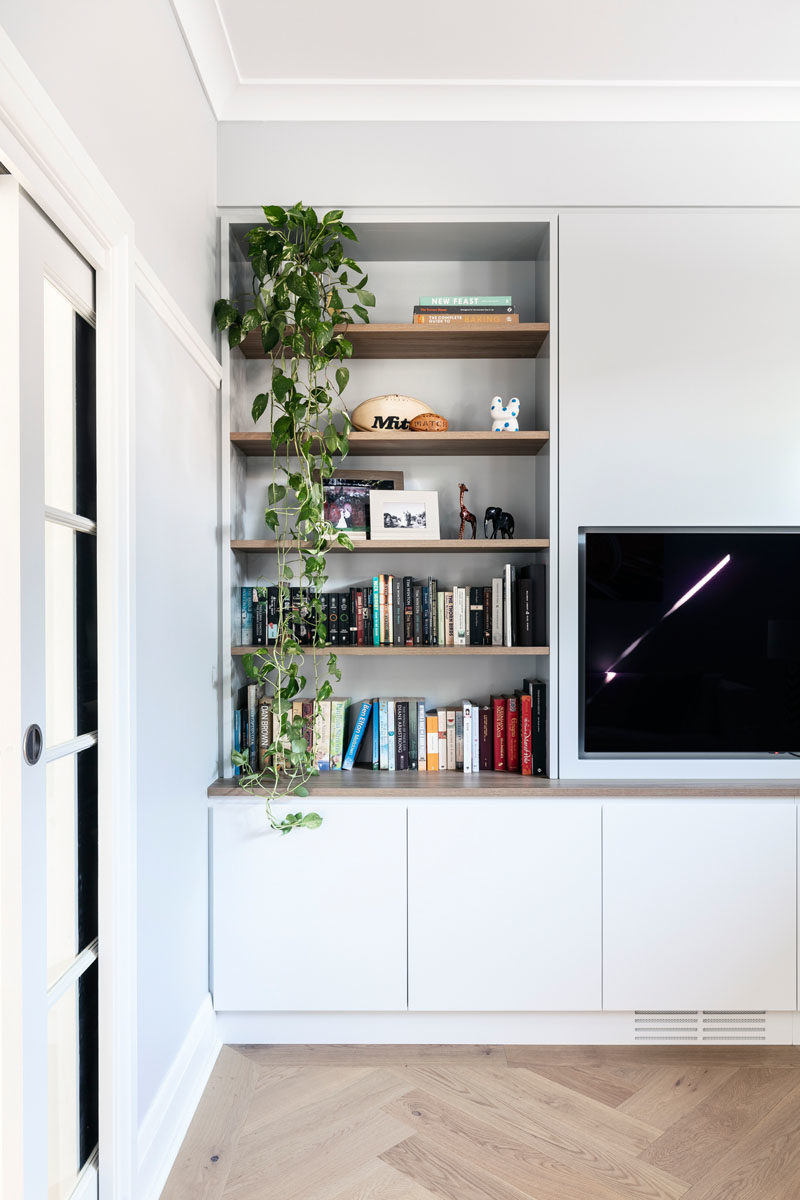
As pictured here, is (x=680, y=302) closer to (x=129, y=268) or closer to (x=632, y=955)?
(x=129, y=268)

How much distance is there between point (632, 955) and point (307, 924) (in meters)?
0.94

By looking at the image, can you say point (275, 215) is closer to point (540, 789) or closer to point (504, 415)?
point (504, 415)

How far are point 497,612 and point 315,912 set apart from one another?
1048mm

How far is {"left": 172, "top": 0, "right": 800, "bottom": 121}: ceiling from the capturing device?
205 cm

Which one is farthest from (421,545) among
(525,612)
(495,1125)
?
(495,1125)

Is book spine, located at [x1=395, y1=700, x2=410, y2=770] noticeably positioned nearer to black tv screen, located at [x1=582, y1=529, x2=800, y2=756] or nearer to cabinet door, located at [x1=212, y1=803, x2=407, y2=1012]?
cabinet door, located at [x1=212, y1=803, x2=407, y2=1012]

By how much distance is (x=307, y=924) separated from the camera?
7.49 feet

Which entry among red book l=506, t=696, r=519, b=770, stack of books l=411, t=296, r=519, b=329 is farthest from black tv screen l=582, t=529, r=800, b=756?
stack of books l=411, t=296, r=519, b=329

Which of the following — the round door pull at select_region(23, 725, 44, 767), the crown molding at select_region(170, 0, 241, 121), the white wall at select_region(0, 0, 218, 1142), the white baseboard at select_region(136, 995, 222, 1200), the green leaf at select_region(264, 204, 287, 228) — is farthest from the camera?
the green leaf at select_region(264, 204, 287, 228)

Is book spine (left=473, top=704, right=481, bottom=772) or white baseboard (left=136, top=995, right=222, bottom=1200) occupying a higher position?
book spine (left=473, top=704, right=481, bottom=772)

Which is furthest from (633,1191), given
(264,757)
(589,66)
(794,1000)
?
(589,66)

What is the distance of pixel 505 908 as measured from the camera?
228 centimetres

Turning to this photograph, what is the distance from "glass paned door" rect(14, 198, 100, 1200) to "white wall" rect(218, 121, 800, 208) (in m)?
1.20

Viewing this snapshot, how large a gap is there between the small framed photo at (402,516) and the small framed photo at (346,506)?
0.04 m
